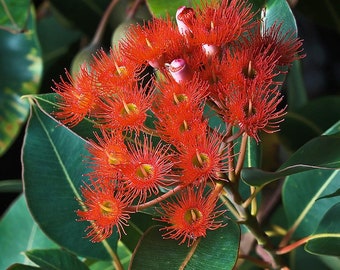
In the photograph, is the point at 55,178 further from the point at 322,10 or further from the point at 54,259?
the point at 322,10

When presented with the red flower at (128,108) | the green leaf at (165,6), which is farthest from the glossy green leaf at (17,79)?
the red flower at (128,108)

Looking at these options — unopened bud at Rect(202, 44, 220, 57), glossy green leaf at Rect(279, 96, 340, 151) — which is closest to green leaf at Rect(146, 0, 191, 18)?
unopened bud at Rect(202, 44, 220, 57)

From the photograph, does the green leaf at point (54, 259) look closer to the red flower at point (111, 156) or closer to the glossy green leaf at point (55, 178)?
the glossy green leaf at point (55, 178)

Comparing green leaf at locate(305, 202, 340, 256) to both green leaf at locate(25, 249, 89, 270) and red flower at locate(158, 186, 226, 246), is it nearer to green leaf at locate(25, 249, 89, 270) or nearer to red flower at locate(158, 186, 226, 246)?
red flower at locate(158, 186, 226, 246)

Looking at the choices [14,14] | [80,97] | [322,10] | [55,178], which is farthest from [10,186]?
[322,10]

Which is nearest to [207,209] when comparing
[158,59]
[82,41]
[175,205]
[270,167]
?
[175,205]

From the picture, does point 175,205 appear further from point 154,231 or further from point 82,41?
point 82,41
